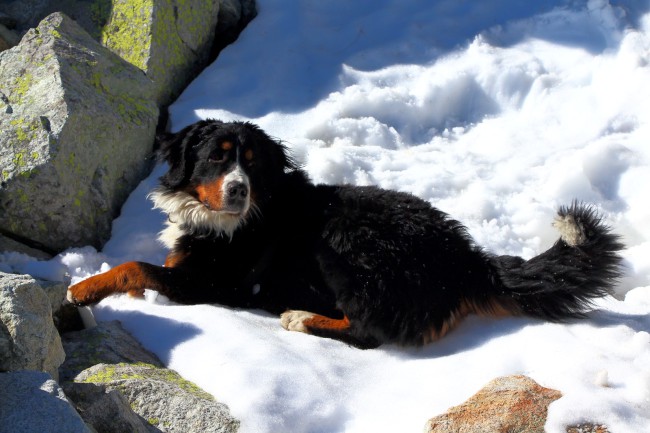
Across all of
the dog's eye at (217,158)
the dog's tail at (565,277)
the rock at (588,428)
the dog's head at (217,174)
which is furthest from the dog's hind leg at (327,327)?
the rock at (588,428)

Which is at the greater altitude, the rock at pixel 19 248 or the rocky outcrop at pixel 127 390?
the rock at pixel 19 248

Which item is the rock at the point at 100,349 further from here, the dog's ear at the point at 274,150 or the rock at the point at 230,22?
the rock at the point at 230,22

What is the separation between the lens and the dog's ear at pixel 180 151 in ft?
17.9

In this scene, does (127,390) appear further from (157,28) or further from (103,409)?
(157,28)

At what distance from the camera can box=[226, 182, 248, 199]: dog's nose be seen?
16.8 ft

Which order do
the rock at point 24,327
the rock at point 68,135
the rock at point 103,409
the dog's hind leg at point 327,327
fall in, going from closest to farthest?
1. the rock at point 103,409
2. the rock at point 24,327
3. the dog's hind leg at point 327,327
4. the rock at point 68,135

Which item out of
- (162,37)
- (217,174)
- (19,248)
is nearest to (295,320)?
(217,174)

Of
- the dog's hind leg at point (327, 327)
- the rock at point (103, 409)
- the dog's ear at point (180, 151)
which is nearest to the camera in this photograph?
the rock at point (103, 409)

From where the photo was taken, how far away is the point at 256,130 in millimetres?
5520

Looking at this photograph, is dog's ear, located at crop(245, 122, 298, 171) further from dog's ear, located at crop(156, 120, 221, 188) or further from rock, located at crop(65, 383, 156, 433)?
rock, located at crop(65, 383, 156, 433)

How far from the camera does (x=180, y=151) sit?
18.0 ft

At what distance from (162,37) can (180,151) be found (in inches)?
101

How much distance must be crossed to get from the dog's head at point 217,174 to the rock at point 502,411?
2.27 metres

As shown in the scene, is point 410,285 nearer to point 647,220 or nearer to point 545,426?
point 545,426
